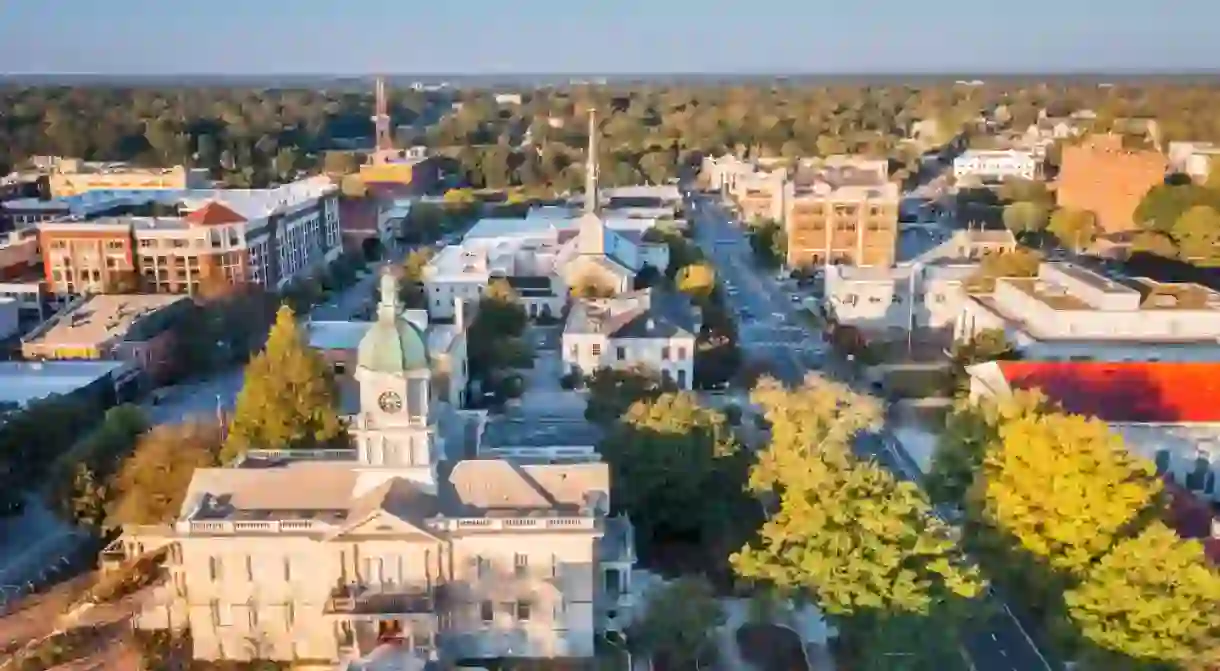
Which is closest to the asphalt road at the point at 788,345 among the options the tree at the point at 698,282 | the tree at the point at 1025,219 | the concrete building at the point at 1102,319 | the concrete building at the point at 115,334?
the tree at the point at 698,282

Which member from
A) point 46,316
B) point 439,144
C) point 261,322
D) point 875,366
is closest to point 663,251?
point 875,366

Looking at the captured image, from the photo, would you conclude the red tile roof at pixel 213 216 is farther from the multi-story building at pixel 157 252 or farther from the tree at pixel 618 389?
the tree at pixel 618 389

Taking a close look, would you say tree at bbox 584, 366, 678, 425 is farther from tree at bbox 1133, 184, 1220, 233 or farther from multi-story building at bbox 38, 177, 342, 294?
tree at bbox 1133, 184, 1220, 233

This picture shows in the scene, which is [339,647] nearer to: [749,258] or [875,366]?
[875,366]

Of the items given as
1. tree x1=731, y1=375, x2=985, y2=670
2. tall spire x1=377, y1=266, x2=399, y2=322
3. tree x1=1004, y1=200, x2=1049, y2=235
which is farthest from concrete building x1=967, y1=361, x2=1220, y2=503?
tree x1=1004, y1=200, x2=1049, y2=235

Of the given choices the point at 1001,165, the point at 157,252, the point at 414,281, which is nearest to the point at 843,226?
the point at 414,281

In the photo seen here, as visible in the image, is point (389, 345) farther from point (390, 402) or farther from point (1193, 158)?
point (1193, 158)
